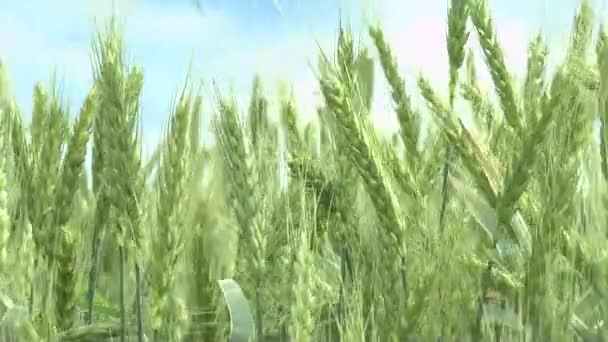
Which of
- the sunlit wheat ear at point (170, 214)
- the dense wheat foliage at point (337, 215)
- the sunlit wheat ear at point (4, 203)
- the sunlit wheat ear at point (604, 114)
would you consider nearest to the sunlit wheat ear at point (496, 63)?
the dense wheat foliage at point (337, 215)

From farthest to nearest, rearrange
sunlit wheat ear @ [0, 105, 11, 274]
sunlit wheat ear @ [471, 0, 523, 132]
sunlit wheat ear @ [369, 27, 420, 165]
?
sunlit wheat ear @ [369, 27, 420, 165] → sunlit wheat ear @ [471, 0, 523, 132] → sunlit wheat ear @ [0, 105, 11, 274]

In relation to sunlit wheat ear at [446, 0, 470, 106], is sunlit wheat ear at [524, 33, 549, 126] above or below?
below

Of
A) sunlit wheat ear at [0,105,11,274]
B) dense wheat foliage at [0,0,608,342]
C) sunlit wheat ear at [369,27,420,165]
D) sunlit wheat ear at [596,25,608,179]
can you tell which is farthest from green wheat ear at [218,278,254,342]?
sunlit wheat ear at [596,25,608,179]

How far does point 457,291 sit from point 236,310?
0.41m

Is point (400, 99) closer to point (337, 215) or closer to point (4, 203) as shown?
point (337, 215)

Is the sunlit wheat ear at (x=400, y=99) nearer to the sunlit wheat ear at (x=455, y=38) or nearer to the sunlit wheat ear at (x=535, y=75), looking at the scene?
the sunlit wheat ear at (x=455, y=38)

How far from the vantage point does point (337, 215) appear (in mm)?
1945

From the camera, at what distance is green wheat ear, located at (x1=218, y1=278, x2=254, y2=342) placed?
5.61 ft

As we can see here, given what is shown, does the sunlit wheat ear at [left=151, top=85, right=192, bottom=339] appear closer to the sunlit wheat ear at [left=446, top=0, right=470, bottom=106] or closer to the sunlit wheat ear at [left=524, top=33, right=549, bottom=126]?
the sunlit wheat ear at [left=524, top=33, right=549, bottom=126]

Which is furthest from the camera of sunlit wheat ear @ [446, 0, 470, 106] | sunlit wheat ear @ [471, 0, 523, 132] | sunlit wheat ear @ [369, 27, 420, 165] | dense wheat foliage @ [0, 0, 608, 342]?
sunlit wheat ear @ [446, 0, 470, 106]

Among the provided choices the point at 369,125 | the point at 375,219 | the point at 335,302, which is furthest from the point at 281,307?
the point at 369,125

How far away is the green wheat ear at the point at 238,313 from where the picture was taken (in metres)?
1.71

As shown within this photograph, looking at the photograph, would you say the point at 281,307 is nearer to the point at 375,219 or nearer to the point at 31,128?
the point at 375,219

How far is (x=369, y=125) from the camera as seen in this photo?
180cm
